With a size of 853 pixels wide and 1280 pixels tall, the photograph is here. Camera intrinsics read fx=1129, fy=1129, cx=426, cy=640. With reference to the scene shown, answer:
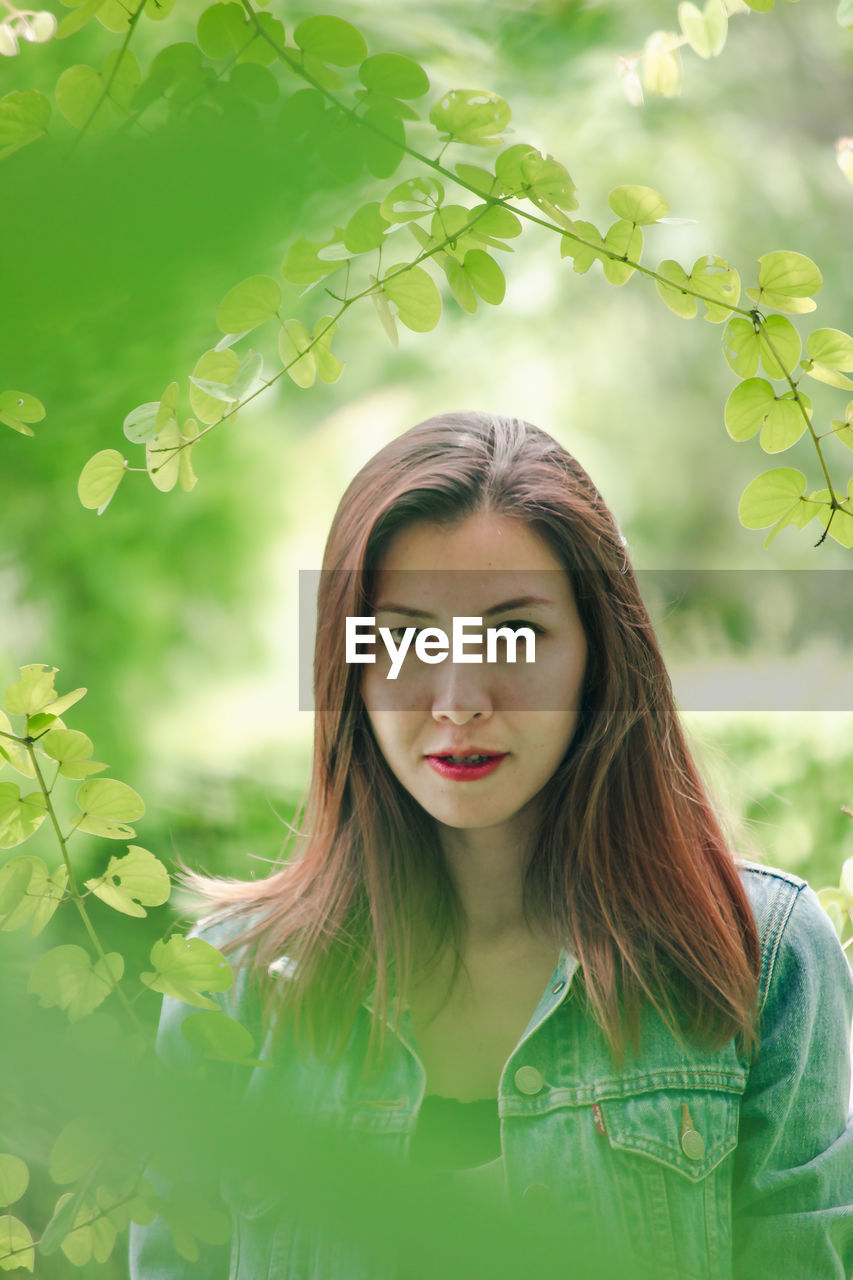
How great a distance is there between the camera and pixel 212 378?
0.41 m

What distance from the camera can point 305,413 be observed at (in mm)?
2920

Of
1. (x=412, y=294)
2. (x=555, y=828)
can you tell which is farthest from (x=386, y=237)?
(x=555, y=828)

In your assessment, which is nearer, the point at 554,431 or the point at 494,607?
the point at 494,607

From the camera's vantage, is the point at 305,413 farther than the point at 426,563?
Yes

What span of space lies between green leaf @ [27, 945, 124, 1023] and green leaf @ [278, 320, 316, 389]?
229mm

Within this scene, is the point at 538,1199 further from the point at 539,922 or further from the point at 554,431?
the point at 554,431

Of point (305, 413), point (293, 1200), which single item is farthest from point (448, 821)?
point (305, 413)

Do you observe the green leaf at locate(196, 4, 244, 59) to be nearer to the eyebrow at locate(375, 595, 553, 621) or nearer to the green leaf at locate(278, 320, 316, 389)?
the green leaf at locate(278, 320, 316, 389)

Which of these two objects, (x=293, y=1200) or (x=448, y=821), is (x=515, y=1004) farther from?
(x=293, y=1200)

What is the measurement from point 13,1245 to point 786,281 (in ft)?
1.43

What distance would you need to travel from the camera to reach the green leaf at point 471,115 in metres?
0.36

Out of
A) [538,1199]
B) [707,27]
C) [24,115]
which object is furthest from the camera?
[707,27]

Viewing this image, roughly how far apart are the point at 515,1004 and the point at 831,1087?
209 mm

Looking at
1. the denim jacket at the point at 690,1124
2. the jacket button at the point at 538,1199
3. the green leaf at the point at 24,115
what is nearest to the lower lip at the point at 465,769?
the denim jacket at the point at 690,1124
